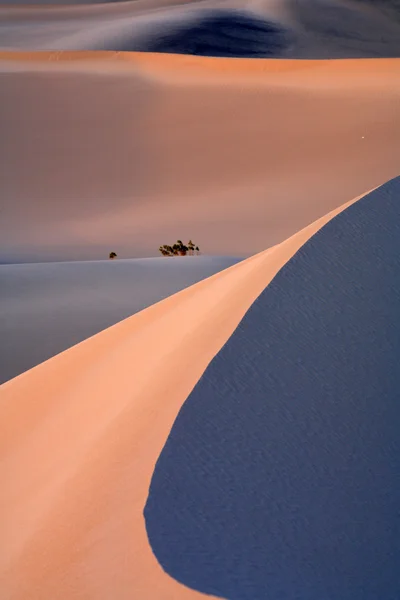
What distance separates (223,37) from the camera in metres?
33.7

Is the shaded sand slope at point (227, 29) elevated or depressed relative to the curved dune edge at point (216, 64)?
elevated

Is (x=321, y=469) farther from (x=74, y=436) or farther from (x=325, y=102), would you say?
(x=325, y=102)

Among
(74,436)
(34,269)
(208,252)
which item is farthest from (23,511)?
(208,252)

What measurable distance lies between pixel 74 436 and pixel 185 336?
22.3 inches

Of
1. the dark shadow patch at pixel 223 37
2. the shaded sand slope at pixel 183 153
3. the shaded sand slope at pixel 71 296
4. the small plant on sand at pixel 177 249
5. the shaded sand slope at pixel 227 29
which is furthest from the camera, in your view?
the shaded sand slope at pixel 227 29

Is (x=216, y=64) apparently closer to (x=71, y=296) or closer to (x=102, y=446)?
(x=71, y=296)

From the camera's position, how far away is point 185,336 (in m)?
3.74

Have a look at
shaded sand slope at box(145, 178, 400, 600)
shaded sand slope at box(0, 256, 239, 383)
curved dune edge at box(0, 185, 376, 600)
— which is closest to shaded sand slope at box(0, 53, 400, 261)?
shaded sand slope at box(0, 256, 239, 383)

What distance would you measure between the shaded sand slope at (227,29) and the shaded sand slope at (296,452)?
2999 cm

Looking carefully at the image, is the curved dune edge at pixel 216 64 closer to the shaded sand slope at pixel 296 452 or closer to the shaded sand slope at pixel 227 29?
the shaded sand slope at pixel 227 29

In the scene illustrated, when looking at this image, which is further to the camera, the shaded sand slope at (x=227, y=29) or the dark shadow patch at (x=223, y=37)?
the shaded sand slope at (x=227, y=29)

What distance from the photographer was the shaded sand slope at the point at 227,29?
33250mm

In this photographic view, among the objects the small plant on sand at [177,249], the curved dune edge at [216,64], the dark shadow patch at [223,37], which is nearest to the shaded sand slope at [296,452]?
the small plant on sand at [177,249]

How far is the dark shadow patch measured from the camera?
32.6 metres
